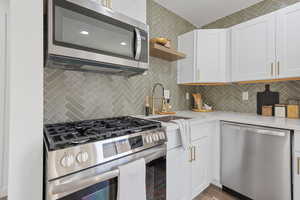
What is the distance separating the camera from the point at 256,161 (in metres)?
1.52

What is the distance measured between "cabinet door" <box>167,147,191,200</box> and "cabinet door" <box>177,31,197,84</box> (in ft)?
4.23

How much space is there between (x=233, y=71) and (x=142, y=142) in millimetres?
1832

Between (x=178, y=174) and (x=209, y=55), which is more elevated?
(x=209, y=55)

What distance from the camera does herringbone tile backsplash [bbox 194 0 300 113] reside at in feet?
6.21

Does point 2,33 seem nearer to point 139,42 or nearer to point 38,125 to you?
point 38,125

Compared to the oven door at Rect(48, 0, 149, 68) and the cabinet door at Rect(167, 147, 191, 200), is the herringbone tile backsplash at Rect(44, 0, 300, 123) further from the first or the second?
the cabinet door at Rect(167, 147, 191, 200)

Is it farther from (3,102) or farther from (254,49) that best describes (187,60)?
(3,102)

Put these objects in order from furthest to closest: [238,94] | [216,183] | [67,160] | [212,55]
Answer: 1. [238,94]
2. [212,55]
3. [216,183]
4. [67,160]

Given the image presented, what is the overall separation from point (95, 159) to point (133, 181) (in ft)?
1.01

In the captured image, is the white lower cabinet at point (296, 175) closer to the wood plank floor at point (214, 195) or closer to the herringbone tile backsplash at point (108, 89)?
the wood plank floor at point (214, 195)

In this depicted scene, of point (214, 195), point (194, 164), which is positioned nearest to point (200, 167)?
point (194, 164)

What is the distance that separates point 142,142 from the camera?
1.04 m

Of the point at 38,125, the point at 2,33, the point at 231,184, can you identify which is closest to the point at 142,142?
the point at 38,125

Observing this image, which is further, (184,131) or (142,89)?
(142,89)
